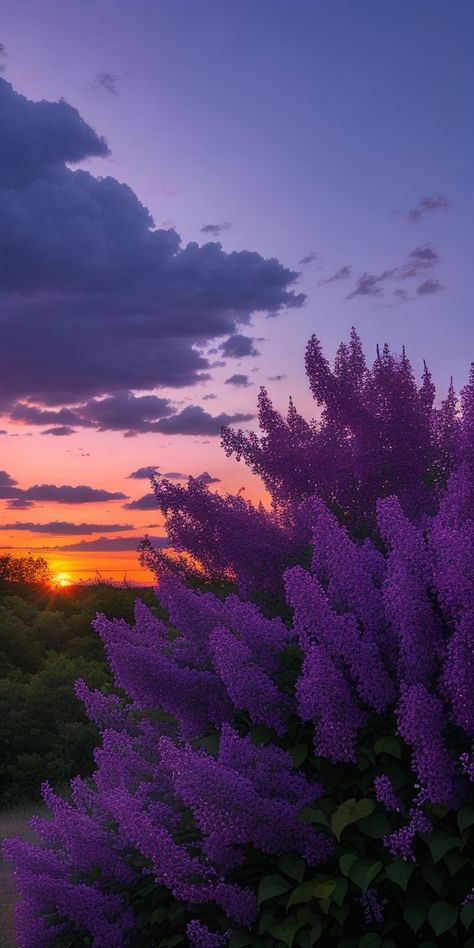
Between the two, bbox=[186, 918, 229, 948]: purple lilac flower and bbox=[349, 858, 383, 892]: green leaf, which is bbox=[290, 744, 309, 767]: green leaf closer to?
bbox=[349, 858, 383, 892]: green leaf

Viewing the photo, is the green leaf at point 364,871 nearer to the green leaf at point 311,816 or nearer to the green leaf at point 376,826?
the green leaf at point 376,826

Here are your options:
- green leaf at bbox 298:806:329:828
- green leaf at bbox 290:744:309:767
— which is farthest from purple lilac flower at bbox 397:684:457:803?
green leaf at bbox 290:744:309:767

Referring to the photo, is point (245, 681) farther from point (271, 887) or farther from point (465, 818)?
point (465, 818)

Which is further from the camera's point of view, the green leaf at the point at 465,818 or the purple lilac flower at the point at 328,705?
the purple lilac flower at the point at 328,705

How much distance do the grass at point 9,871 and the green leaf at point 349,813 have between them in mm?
5044

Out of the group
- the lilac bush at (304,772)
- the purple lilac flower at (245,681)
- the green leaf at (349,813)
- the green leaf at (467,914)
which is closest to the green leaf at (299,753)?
the lilac bush at (304,772)

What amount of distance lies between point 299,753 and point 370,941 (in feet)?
3.02

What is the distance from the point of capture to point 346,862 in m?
4.54

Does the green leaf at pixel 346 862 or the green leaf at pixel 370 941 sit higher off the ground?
the green leaf at pixel 346 862

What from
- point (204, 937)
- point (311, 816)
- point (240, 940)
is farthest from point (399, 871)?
point (204, 937)

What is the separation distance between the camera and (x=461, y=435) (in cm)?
627

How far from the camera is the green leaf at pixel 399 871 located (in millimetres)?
4371

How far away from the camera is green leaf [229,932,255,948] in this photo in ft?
16.0

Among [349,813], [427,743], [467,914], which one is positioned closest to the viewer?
[467,914]
